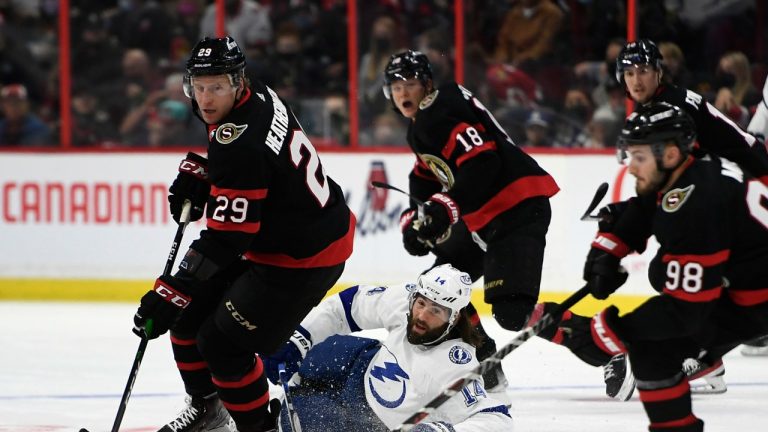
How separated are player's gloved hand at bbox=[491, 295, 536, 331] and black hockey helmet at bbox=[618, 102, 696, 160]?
128 centimetres

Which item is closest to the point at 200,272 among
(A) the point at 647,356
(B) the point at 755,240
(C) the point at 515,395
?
(A) the point at 647,356

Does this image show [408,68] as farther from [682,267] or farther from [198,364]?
[682,267]

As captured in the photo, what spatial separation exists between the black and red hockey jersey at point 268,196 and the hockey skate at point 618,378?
90 cm

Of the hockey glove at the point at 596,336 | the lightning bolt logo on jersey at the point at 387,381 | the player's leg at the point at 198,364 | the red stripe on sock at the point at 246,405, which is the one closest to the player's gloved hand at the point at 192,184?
the player's leg at the point at 198,364

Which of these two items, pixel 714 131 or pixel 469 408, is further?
pixel 714 131

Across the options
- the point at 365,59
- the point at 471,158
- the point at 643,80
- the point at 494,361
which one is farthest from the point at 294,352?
the point at 365,59

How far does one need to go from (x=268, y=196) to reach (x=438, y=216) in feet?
3.35

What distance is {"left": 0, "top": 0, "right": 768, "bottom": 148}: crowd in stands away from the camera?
7086 mm

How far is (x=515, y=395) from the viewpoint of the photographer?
16.5ft

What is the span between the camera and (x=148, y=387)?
518cm

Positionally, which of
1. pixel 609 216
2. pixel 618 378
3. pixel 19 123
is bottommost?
pixel 19 123

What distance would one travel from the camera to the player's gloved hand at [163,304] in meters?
3.66

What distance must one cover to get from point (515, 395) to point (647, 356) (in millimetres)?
1583

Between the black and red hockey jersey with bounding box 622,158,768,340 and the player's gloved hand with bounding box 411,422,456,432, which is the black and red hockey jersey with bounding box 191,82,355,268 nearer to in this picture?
the player's gloved hand with bounding box 411,422,456,432
